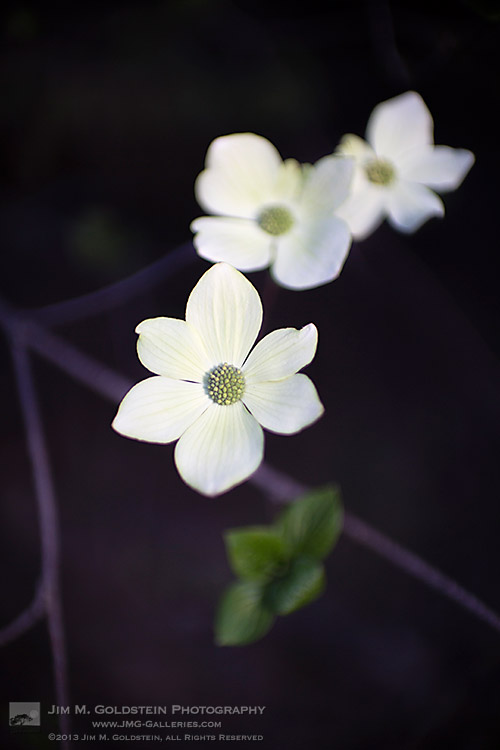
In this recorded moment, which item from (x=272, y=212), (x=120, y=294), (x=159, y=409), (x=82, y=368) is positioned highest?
(x=120, y=294)

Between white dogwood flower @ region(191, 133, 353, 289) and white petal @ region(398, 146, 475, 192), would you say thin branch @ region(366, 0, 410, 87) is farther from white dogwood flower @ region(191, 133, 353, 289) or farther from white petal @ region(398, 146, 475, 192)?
white dogwood flower @ region(191, 133, 353, 289)

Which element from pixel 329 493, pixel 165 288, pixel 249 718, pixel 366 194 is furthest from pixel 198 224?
pixel 249 718

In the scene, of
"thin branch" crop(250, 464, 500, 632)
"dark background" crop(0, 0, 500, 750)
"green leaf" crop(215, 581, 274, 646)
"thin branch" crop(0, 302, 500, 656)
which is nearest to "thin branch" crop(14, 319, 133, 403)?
"thin branch" crop(0, 302, 500, 656)

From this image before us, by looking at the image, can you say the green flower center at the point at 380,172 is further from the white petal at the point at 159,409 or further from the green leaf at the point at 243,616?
the green leaf at the point at 243,616

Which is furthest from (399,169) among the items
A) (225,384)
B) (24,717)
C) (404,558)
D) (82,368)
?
(24,717)

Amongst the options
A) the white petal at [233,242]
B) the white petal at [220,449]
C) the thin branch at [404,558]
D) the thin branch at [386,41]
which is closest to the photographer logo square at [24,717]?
the thin branch at [404,558]

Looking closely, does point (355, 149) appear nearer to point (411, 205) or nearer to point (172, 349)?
point (411, 205)
